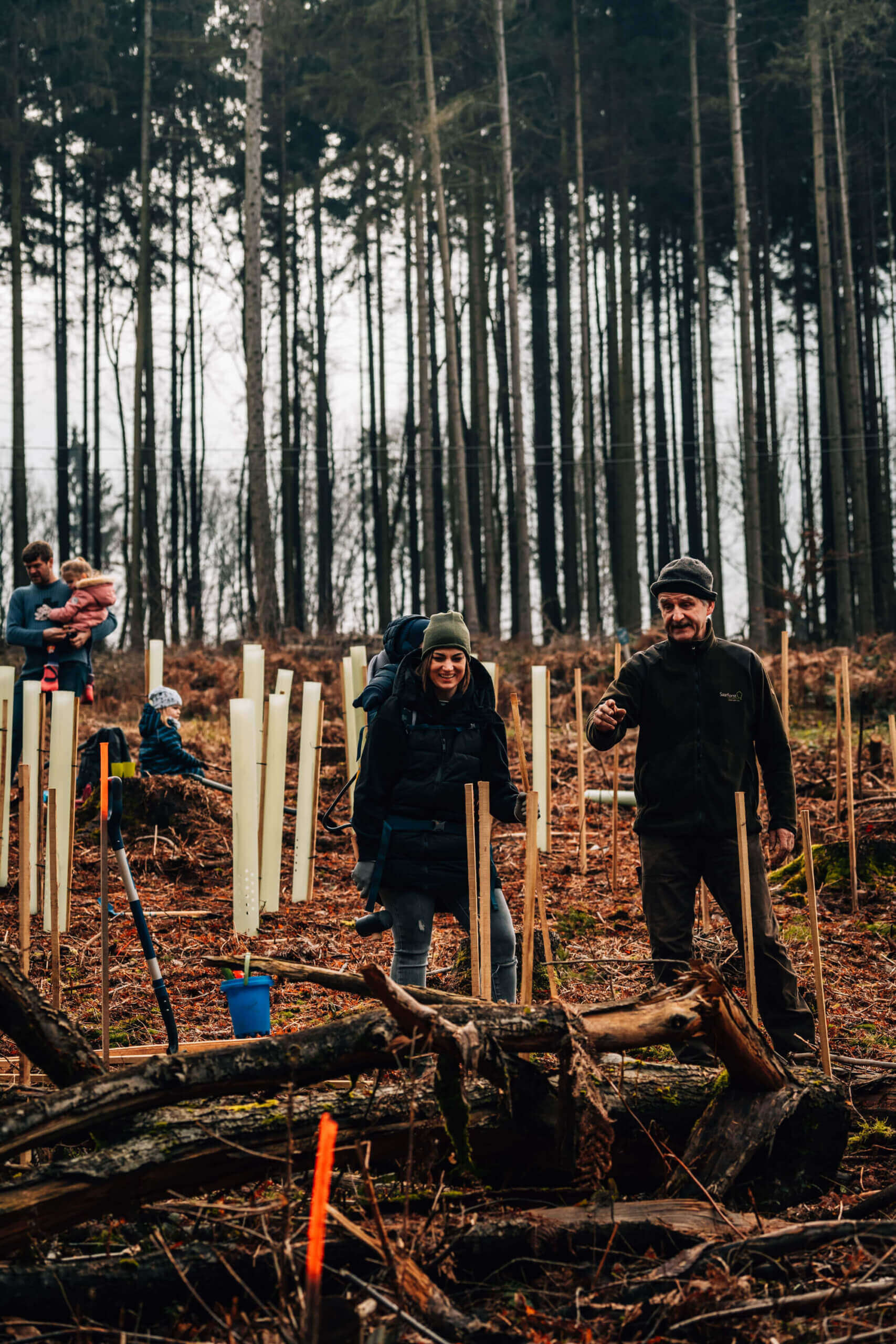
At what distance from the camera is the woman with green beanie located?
3.72 metres

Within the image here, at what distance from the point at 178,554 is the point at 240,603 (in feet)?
7.95

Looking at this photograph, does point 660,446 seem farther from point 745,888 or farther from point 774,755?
point 745,888

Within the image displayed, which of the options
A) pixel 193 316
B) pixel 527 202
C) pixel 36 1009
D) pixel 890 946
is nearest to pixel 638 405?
pixel 527 202

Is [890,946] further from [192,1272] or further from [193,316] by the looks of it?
[193,316]

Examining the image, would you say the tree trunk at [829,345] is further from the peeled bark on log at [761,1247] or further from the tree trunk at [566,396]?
the peeled bark on log at [761,1247]

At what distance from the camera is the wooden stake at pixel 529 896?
303cm

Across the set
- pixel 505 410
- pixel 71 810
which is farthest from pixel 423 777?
pixel 505 410

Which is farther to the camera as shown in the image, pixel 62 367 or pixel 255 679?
pixel 62 367

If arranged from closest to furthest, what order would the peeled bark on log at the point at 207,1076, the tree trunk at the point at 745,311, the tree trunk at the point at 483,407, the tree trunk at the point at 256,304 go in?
the peeled bark on log at the point at 207,1076
the tree trunk at the point at 256,304
the tree trunk at the point at 745,311
the tree trunk at the point at 483,407

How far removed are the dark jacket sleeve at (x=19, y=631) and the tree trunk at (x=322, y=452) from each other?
48.4ft

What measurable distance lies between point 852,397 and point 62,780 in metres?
16.3

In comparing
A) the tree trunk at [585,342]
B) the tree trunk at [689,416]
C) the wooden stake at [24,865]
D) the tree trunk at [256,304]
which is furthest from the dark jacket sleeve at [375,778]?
the tree trunk at [689,416]

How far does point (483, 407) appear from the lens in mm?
18875

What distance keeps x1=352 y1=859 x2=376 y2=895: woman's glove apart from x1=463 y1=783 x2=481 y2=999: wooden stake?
1.48ft
